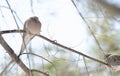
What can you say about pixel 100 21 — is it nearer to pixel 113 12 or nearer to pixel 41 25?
pixel 41 25

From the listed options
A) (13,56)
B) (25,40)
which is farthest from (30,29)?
(13,56)

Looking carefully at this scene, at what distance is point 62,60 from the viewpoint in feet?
5.14

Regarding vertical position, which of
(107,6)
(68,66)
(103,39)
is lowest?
(103,39)

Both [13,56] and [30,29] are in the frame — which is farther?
[30,29]

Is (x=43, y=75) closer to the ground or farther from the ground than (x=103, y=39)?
farther from the ground

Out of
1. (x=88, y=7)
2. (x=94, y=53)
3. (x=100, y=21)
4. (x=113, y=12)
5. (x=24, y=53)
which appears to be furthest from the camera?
(x=94, y=53)

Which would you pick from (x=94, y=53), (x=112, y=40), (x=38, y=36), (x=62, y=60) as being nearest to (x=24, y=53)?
(x=38, y=36)

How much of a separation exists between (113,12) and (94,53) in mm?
821

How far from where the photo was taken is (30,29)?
4.87ft

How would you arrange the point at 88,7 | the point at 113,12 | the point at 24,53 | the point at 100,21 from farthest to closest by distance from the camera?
the point at 100,21 < the point at 88,7 < the point at 24,53 < the point at 113,12

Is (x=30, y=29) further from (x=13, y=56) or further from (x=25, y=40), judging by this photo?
(x=13, y=56)

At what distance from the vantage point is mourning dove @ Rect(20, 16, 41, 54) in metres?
1.39

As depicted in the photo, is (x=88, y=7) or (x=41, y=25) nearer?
(x=88, y=7)

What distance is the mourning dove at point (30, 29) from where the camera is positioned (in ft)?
4.57
